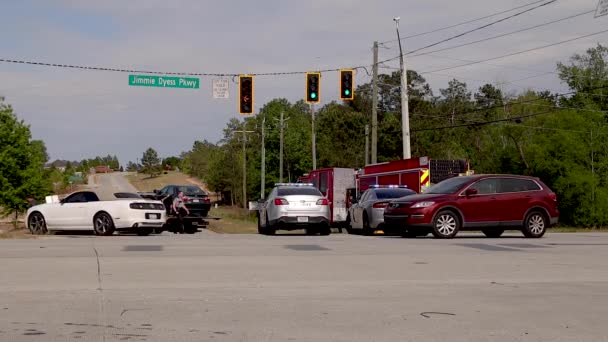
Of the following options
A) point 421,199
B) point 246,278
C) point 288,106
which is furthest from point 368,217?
point 288,106

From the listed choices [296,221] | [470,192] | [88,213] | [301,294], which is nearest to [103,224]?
[88,213]

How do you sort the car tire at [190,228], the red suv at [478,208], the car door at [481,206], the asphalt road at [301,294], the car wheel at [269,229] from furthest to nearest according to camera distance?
the car tire at [190,228]
the car wheel at [269,229]
the car door at [481,206]
the red suv at [478,208]
the asphalt road at [301,294]

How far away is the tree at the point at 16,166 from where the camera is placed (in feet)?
161

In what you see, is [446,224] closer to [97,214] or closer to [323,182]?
[97,214]

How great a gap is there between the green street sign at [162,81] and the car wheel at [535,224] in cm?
1971

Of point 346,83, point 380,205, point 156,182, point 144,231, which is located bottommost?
point 144,231

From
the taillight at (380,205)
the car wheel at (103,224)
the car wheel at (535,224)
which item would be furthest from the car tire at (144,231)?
the car wheel at (535,224)

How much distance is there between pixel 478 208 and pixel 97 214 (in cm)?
1082

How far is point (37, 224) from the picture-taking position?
2575 centimetres

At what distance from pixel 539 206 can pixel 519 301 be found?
12.9m

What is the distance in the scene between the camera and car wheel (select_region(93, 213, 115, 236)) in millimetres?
24359

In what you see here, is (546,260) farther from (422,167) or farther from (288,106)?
(288,106)

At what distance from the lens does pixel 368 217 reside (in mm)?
26078

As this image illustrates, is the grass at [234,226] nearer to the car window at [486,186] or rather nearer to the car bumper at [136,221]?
the car bumper at [136,221]
